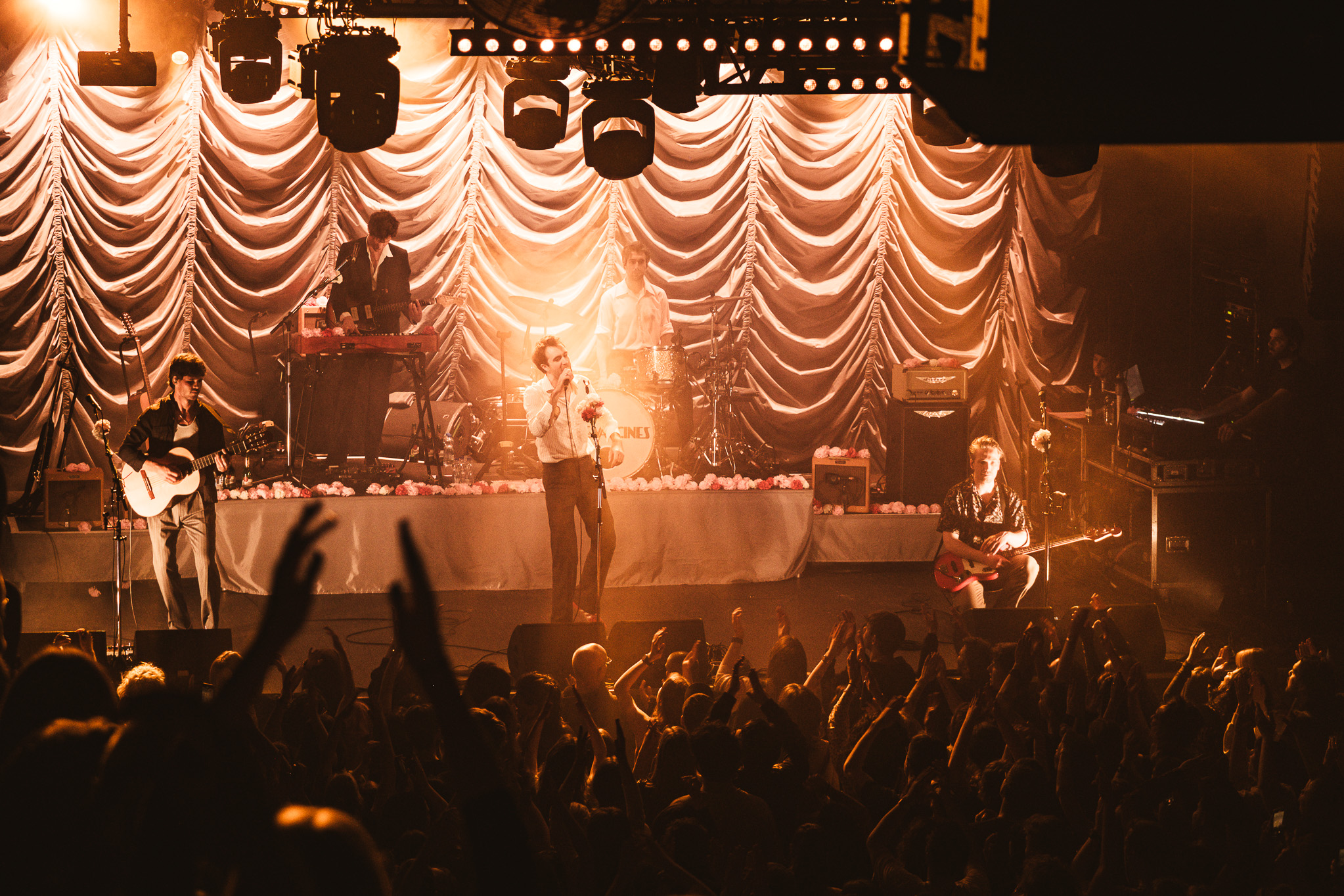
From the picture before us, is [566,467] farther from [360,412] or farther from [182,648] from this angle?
[360,412]

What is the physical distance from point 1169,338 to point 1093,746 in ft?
28.4

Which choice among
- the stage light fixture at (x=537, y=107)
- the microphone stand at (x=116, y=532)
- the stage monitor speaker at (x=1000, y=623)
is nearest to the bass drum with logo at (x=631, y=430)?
the stage light fixture at (x=537, y=107)

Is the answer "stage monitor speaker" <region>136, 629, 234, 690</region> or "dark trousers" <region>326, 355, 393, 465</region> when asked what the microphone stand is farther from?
"dark trousers" <region>326, 355, 393, 465</region>

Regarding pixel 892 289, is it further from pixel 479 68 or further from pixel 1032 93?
pixel 1032 93

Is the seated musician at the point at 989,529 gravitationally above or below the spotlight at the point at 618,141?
below

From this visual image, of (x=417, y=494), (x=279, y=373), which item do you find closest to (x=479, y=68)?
(x=279, y=373)

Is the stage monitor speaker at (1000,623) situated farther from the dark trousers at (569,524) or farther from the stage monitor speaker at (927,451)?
the stage monitor speaker at (927,451)

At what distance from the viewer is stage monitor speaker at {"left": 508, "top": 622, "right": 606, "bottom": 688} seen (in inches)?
226

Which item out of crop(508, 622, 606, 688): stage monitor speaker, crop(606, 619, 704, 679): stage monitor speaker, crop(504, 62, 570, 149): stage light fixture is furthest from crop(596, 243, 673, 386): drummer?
crop(508, 622, 606, 688): stage monitor speaker

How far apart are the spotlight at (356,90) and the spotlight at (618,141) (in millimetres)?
1202

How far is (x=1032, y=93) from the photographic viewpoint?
2.12 metres

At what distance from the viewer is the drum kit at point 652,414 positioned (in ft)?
34.1

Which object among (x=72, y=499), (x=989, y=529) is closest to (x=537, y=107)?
(x=989, y=529)

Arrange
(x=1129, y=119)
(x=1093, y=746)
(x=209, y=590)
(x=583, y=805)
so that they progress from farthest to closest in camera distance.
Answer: (x=209, y=590) → (x=1093, y=746) → (x=583, y=805) → (x=1129, y=119)
